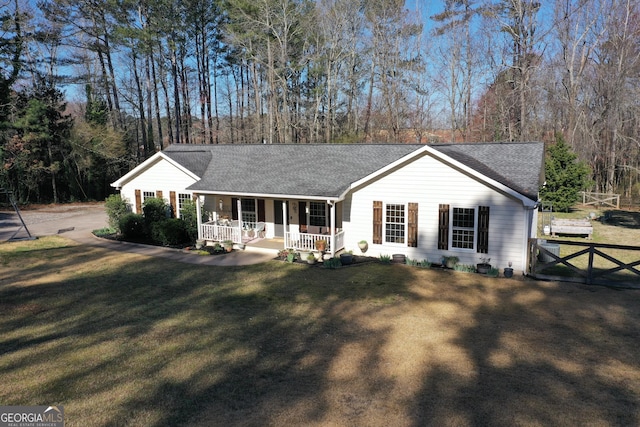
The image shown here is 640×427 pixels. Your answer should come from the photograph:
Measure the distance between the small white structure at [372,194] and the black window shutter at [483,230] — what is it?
0.11 ft

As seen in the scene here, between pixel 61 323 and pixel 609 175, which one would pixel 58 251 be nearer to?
pixel 61 323

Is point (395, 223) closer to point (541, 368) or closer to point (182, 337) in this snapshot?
point (541, 368)

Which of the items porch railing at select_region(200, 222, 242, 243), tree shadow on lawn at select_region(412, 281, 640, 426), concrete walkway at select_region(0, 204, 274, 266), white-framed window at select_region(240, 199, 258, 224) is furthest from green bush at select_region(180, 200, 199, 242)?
tree shadow on lawn at select_region(412, 281, 640, 426)

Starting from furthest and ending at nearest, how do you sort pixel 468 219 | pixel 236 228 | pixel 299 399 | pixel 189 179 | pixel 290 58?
pixel 290 58, pixel 189 179, pixel 236 228, pixel 468 219, pixel 299 399

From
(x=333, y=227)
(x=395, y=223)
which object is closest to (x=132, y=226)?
(x=333, y=227)

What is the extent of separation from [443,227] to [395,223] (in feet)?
6.06

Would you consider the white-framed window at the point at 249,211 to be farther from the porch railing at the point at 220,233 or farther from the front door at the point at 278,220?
the porch railing at the point at 220,233

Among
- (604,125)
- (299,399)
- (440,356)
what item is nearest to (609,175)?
(604,125)

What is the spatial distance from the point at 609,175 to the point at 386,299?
31425 mm

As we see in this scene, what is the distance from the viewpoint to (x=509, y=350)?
898 centimetres

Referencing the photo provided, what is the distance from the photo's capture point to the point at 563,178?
28.6 m

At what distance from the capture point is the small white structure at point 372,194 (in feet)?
48.8

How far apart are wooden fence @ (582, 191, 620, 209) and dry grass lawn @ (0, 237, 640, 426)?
68.5 feet

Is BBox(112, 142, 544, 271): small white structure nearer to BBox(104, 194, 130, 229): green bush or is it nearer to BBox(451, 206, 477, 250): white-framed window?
BBox(451, 206, 477, 250): white-framed window
